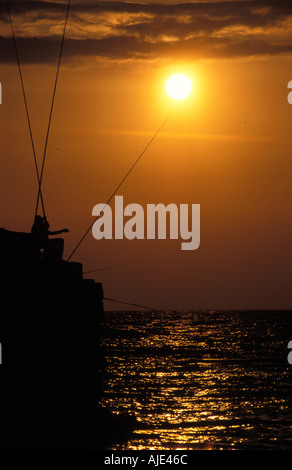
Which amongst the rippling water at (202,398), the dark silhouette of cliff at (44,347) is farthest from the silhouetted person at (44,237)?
the rippling water at (202,398)

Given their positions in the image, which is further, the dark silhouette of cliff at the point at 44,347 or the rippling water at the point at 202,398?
the rippling water at the point at 202,398

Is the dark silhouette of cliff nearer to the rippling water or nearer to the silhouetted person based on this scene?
the silhouetted person

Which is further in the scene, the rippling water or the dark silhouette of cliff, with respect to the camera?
the rippling water

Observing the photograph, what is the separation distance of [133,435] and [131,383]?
56.7 feet

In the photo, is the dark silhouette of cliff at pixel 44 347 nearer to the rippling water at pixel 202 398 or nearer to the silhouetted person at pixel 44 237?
the silhouetted person at pixel 44 237

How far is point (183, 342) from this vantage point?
3536 inches

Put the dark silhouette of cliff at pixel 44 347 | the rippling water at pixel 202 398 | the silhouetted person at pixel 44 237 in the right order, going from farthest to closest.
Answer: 1. the silhouetted person at pixel 44 237
2. the rippling water at pixel 202 398
3. the dark silhouette of cliff at pixel 44 347

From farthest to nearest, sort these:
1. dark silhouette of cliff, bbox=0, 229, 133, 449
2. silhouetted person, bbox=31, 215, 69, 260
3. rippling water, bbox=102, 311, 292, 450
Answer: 1. silhouetted person, bbox=31, 215, 69, 260
2. rippling water, bbox=102, 311, 292, 450
3. dark silhouette of cliff, bbox=0, 229, 133, 449

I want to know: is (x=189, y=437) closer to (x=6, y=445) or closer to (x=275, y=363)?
(x=6, y=445)

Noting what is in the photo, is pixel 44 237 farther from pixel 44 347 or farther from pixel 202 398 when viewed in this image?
pixel 202 398

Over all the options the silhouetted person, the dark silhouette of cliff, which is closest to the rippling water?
the dark silhouette of cliff

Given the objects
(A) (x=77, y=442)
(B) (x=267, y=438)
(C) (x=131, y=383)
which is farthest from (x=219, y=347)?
(A) (x=77, y=442)

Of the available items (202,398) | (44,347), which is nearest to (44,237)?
(44,347)

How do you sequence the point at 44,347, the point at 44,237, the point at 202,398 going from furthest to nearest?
the point at 202,398, the point at 44,347, the point at 44,237
